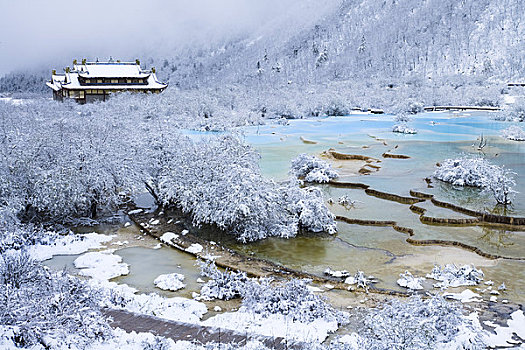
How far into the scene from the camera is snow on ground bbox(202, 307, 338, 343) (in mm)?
8172

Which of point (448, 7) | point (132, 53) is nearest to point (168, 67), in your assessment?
point (132, 53)

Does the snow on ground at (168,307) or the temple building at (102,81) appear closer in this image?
the snow on ground at (168,307)

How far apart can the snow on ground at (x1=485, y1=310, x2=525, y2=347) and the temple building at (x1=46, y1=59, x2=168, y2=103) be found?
1787 inches

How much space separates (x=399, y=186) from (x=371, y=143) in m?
12.7

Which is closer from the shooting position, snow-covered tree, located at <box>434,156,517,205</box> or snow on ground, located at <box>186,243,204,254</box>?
snow on ground, located at <box>186,243,204,254</box>

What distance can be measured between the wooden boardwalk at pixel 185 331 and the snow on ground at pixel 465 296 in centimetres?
435

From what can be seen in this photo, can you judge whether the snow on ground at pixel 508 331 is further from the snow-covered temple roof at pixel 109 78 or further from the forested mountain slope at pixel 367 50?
the forested mountain slope at pixel 367 50

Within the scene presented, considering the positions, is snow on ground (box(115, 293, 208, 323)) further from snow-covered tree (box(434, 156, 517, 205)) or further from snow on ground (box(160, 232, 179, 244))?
snow-covered tree (box(434, 156, 517, 205))

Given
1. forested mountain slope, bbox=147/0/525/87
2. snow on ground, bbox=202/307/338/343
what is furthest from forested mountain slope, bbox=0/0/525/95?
snow on ground, bbox=202/307/338/343

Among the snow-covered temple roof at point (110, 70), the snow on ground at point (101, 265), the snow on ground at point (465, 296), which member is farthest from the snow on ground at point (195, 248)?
the snow-covered temple roof at point (110, 70)

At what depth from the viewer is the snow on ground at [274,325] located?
8172 millimetres

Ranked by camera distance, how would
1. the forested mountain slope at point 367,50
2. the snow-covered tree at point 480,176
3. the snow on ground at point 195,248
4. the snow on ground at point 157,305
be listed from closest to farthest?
the snow on ground at point 157,305 → the snow on ground at point 195,248 → the snow-covered tree at point 480,176 → the forested mountain slope at point 367,50

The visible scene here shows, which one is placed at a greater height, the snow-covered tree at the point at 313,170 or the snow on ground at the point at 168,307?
the snow-covered tree at the point at 313,170

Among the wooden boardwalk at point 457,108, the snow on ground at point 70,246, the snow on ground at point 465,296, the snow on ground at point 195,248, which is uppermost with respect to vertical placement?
the wooden boardwalk at point 457,108
